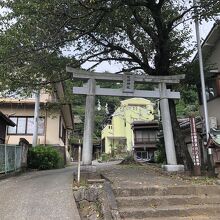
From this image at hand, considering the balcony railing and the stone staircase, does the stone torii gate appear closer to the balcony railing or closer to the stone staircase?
the stone staircase

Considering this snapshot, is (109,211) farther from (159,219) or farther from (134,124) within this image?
(134,124)

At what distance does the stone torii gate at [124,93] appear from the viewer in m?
14.2

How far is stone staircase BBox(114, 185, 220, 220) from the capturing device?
944 cm

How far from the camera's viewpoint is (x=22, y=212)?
28.9 feet

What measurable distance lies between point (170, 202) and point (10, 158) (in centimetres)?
1001

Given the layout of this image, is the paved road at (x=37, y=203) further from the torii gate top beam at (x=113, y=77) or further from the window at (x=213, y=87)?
the window at (x=213, y=87)

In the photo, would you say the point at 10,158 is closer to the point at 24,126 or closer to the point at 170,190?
the point at 170,190

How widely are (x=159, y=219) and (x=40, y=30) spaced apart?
9028 millimetres

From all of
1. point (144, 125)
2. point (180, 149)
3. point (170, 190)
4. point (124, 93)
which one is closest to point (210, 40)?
point (180, 149)

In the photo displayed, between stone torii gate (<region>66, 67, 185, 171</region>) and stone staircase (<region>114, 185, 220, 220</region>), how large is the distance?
3481 millimetres

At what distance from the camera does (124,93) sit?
15.1 m

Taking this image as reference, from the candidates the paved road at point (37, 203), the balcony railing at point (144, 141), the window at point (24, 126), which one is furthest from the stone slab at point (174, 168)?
the balcony railing at point (144, 141)

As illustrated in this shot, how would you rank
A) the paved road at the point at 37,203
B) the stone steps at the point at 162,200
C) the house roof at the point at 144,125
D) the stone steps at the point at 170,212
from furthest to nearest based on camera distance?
the house roof at the point at 144,125
the stone steps at the point at 162,200
the stone steps at the point at 170,212
the paved road at the point at 37,203

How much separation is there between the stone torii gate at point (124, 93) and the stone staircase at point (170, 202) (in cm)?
348
